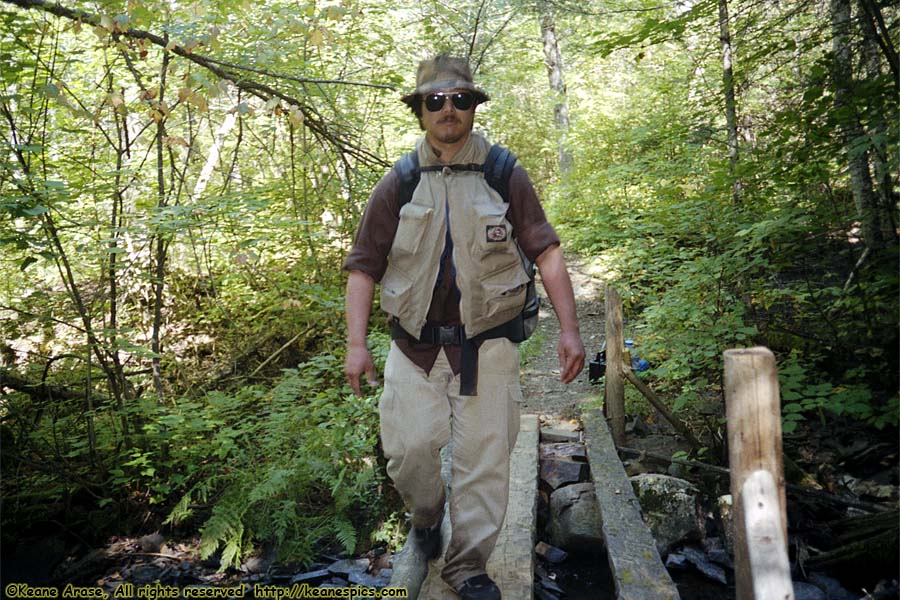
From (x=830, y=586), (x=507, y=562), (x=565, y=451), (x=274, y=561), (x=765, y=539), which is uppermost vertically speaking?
(x=765, y=539)

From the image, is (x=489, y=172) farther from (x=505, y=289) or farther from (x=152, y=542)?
(x=152, y=542)

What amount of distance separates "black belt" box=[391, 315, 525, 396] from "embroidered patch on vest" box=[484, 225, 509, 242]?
45cm

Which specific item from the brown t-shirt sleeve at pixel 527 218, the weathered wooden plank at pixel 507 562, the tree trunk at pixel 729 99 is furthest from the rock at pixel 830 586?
the tree trunk at pixel 729 99

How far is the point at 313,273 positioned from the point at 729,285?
5589 millimetres

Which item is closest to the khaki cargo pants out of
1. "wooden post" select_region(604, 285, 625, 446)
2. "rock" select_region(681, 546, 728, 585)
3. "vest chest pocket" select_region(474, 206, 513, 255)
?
"vest chest pocket" select_region(474, 206, 513, 255)

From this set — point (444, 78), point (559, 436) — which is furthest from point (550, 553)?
point (444, 78)

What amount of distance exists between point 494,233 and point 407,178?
1.79 ft

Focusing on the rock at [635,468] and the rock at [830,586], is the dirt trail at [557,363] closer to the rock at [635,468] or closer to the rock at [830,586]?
the rock at [635,468]

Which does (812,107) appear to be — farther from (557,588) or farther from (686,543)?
(557,588)

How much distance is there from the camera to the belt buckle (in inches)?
129

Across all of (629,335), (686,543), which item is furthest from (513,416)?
(629,335)

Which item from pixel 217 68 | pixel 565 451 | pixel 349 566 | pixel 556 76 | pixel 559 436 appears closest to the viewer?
pixel 349 566

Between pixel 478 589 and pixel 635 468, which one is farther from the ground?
pixel 478 589

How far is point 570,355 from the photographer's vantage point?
3268mm
